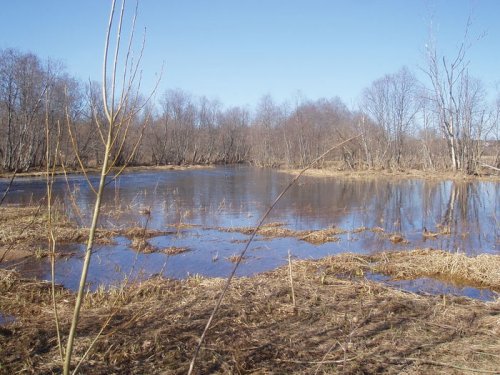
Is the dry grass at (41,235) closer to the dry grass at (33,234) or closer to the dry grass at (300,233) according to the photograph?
the dry grass at (33,234)

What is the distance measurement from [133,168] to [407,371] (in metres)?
44.8

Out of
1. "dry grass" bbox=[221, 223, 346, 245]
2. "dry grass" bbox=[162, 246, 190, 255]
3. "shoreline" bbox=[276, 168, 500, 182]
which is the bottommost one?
"dry grass" bbox=[162, 246, 190, 255]

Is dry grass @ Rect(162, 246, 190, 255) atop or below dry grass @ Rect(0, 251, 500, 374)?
below

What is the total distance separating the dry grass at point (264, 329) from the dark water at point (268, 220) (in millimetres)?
759

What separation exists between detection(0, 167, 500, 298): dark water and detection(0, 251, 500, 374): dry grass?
0.76m

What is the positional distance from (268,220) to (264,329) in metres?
9.08

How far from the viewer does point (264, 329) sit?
14.2 ft

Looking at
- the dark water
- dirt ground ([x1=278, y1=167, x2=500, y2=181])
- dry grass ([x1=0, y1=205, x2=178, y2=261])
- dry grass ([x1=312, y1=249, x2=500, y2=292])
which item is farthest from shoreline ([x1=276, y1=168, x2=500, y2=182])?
dry grass ([x1=0, y1=205, x2=178, y2=261])

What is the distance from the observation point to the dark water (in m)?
7.96

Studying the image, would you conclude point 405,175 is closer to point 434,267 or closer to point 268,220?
point 268,220

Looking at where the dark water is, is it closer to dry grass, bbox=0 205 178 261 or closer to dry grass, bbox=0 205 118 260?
dry grass, bbox=0 205 178 261

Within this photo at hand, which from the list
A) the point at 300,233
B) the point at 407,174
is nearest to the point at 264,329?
the point at 300,233

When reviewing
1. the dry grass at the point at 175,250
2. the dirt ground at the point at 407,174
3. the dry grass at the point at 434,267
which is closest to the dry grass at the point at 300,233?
the dry grass at the point at 434,267

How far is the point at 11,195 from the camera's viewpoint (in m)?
19.3
